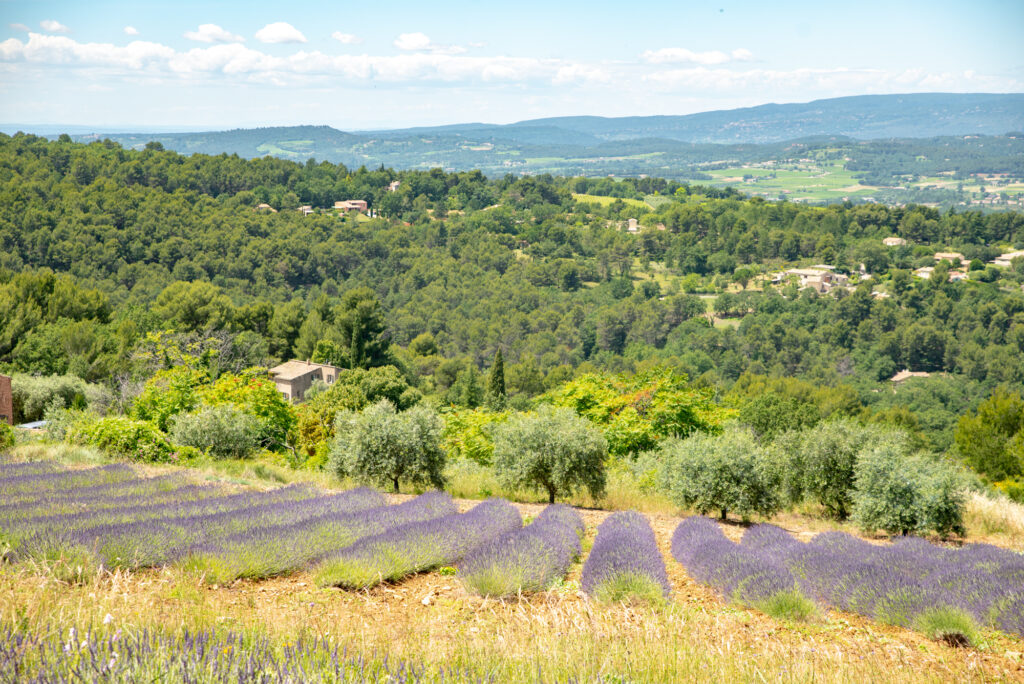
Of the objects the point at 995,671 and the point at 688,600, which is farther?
the point at 688,600

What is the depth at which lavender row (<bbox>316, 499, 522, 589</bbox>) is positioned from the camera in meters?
5.66

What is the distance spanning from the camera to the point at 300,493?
9.33 m

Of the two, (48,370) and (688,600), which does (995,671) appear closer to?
(688,600)

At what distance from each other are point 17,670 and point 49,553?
269cm

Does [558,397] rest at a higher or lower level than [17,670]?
lower

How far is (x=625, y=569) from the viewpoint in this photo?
19.3ft

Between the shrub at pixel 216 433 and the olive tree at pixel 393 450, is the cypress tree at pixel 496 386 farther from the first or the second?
the olive tree at pixel 393 450

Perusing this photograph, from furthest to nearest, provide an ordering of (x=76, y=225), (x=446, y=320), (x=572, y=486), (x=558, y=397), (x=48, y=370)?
(x=446, y=320) → (x=76, y=225) → (x=48, y=370) → (x=558, y=397) → (x=572, y=486)

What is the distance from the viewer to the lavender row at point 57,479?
7.93 meters

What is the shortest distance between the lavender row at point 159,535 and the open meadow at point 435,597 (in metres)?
0.02

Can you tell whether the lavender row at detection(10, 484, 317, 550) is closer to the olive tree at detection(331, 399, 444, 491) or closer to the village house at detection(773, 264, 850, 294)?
the olive tree at detection(331, 399, 444, 491)

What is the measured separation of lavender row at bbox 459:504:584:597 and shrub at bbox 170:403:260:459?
384 inches

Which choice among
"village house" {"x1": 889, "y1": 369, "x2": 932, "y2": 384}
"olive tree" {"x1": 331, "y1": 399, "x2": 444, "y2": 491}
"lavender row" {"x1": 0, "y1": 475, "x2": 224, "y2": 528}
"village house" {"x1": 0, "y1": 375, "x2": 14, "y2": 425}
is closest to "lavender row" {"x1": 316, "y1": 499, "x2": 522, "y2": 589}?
"lavender row" {"x1": 0, "y1": 475, "x2": 224, "y2": 528}

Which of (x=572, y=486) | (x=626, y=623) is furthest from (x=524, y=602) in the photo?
(x=572, y=486)
